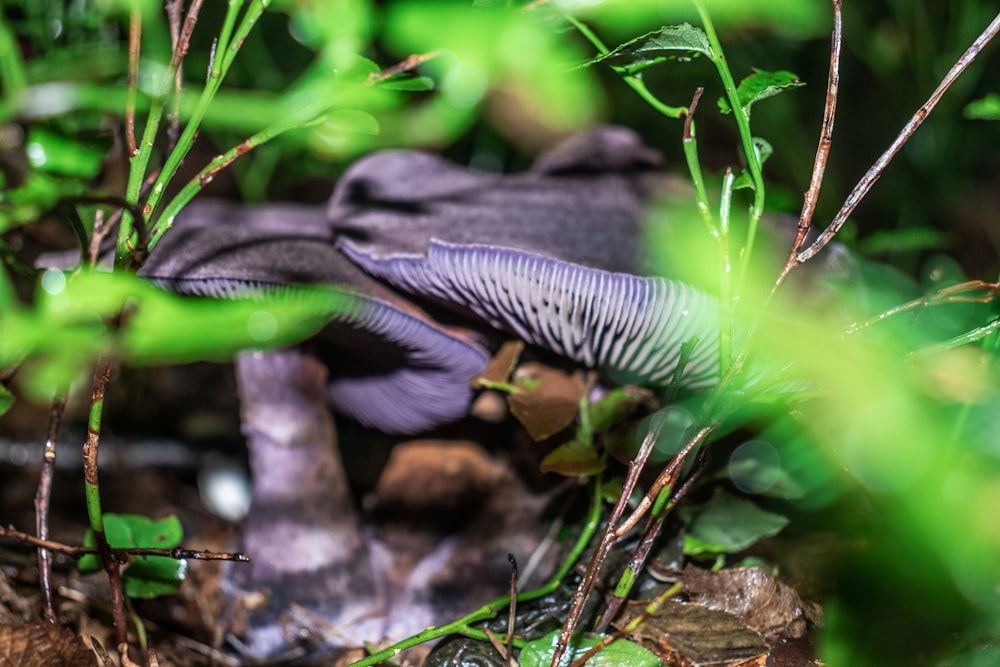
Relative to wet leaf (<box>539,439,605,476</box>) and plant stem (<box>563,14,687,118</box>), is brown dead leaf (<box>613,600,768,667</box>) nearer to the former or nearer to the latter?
wet leaf (<box>539,439,605,476</box>)

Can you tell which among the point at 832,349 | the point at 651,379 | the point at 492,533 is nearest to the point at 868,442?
the point at 832,349

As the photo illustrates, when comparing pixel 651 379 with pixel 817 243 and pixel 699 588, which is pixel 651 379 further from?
pixel 817 243

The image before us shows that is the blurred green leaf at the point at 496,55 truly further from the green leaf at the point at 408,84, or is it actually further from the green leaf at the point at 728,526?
the green leaf at the point at 728,526

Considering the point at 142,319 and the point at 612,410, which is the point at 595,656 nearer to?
the point at 612,410

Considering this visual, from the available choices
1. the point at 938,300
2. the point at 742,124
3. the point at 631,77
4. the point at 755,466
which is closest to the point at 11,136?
the point at 631,77

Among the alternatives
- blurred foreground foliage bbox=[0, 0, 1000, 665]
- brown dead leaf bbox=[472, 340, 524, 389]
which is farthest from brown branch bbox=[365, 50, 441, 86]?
brown dead leaf bbox=[472, 340, 524, 389]

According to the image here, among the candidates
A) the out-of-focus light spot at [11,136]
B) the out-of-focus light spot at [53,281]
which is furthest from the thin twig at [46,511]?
the out-of-focus light spot at [11,136]
